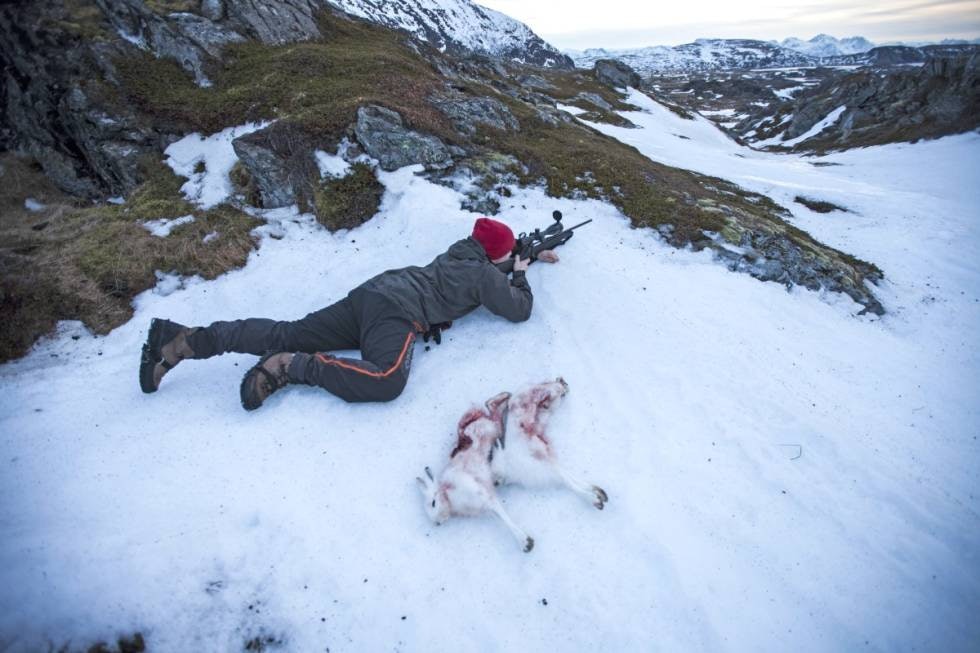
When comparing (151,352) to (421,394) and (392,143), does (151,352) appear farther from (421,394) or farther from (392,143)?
(392,143)

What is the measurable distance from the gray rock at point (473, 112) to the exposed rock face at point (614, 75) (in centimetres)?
4596

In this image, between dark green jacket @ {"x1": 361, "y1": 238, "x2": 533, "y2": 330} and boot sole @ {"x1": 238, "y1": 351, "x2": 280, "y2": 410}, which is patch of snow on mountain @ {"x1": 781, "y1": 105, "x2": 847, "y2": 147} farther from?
boot sole @ {"x1": 238, "y1": 351, "x2": 280, "y2": 410}

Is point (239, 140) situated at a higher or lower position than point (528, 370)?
higher

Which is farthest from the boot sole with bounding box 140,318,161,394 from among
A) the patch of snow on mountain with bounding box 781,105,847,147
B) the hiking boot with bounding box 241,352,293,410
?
the patch of snow on mountain with bounding box 781,105,847,147

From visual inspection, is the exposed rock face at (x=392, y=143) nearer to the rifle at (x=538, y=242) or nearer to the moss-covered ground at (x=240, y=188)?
the moss-covered ground at (x=240, y=188)

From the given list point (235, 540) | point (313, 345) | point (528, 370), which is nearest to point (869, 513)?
point (528, 370)

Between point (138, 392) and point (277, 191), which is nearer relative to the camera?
point (138, 392)

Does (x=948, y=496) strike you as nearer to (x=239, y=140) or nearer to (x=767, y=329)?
(x=767, y=329)

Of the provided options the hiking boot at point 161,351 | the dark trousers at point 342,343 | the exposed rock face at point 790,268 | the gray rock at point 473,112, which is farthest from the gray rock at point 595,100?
the hiking boot at point 161,351

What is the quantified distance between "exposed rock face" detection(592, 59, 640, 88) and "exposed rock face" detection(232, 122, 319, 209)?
52.3 m

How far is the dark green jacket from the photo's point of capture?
6047 millimetres

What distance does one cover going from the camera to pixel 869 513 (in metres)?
4.62

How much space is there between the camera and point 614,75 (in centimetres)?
5303

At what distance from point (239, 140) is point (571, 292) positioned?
8223mm
